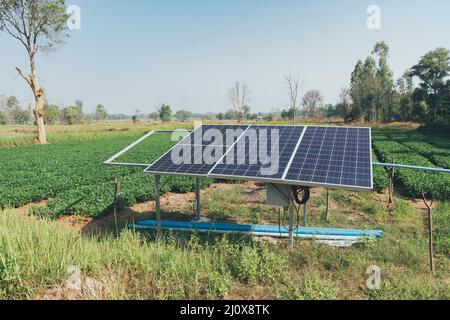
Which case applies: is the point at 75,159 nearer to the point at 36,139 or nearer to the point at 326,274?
the point at 36,139

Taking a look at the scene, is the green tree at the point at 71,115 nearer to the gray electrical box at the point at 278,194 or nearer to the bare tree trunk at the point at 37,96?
the bare tree trunk at the point at 37,96

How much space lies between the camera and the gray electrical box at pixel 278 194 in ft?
23.3

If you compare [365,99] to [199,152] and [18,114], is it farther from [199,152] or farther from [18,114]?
[18,114]

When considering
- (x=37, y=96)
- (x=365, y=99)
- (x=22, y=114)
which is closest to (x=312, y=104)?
(x=365, y=99)

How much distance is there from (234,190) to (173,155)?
548 cm

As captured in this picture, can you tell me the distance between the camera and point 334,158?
721 cm

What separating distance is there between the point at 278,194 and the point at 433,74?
6758 cm

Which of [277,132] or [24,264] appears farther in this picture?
[277,132]

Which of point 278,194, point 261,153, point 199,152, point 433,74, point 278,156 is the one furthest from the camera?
point 433,74

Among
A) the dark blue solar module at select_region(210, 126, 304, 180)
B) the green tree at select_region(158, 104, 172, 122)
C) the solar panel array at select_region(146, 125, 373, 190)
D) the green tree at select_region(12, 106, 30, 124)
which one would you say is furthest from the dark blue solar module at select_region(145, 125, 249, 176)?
A: the green tree at select_region(12, 106, 30, 124)

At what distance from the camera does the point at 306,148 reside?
25.6 feet

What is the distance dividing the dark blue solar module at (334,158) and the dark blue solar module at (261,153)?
0.30m

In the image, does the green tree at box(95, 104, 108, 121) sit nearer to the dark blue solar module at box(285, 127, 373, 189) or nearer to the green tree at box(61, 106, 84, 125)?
the green tree at box(61, 106, 84, 125)
